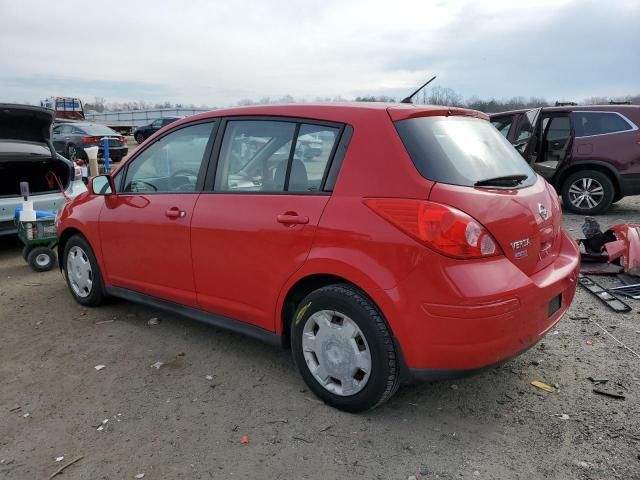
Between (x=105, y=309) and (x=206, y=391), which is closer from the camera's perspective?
(x=206, y=391)

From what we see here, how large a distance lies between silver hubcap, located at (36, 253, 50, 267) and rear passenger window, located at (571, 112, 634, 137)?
8.07m

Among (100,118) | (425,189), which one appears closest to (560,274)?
(425,189)

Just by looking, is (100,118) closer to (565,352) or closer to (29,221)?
(29,221)

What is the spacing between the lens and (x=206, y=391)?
329 cm

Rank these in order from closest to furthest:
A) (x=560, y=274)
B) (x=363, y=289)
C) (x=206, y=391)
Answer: (x=363, y=289) → (x=560, y=274) → (x=206, y=391)

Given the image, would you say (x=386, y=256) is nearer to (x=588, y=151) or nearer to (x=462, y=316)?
(x=462, y=316)

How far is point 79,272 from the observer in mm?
4777

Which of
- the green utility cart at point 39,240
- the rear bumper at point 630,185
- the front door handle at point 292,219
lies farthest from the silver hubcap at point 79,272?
the rear bumper at point 630,185

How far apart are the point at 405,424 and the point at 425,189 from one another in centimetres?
129

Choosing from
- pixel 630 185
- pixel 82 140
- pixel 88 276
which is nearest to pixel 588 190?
pixel 630 185

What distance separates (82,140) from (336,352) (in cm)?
1983

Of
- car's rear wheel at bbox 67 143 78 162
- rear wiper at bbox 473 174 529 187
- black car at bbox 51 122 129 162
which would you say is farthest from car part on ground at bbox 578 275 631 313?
car's rear wheel at bbox 67 143 78 162

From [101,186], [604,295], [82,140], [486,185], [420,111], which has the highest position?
[420,111]

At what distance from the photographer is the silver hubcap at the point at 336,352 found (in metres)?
2.85
